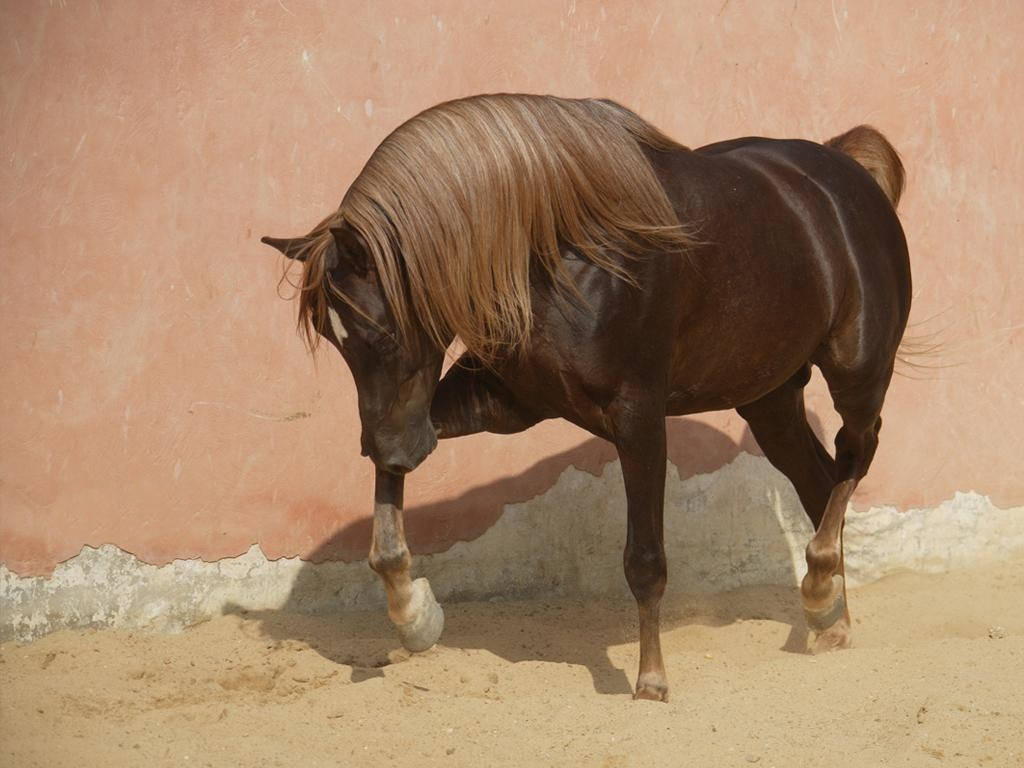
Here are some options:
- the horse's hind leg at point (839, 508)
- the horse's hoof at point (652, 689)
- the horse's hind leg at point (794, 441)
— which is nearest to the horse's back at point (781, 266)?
the horse's hind leg at point (839, 508)

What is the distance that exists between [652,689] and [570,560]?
58.3 inches

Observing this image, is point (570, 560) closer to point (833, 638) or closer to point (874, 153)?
point (833, 638)

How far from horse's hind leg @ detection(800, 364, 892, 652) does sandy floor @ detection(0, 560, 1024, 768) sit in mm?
193

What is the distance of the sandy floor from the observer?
131 inches

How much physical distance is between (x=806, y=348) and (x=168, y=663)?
8.35ft

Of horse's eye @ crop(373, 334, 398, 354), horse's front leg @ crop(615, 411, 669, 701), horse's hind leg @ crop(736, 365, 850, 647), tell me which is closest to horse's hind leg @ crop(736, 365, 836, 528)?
horse's hind leg @ crop(736, 365, 850, 647)

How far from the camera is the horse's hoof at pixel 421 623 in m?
3.97

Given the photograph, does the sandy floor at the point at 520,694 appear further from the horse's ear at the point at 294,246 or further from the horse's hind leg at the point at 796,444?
the horse's ear at the point at 294,246

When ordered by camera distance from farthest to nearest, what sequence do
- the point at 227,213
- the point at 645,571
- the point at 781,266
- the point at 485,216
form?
the point at 227,213, the point at 781,266, the point at 645,571, the point at 485,216

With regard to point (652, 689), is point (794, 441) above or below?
above

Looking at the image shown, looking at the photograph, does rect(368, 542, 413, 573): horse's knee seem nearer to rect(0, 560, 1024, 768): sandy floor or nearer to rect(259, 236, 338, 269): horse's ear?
rect(0, 560, 1024, 768): sandy floor

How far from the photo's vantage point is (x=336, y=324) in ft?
11.8

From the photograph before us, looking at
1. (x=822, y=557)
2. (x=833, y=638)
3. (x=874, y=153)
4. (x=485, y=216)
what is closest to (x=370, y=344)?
(x=485, y=216)

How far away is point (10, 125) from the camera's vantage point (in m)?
4.71
